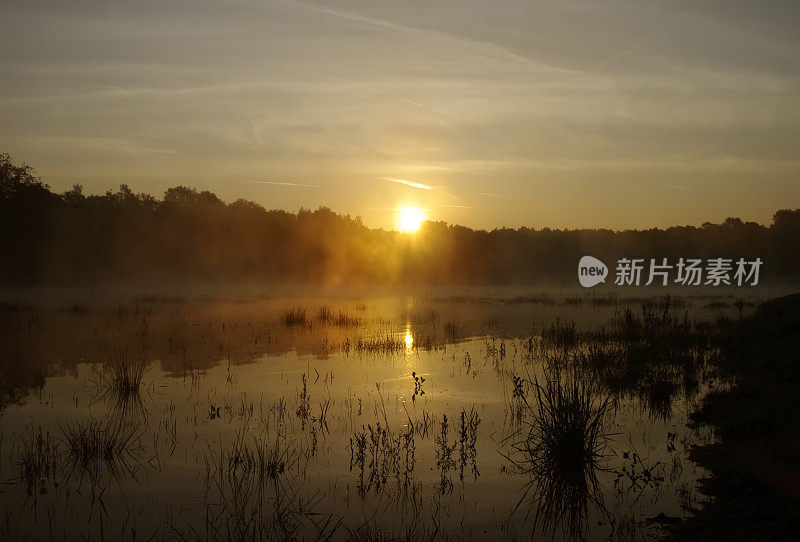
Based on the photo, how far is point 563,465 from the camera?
617cm

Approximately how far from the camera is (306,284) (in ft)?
168

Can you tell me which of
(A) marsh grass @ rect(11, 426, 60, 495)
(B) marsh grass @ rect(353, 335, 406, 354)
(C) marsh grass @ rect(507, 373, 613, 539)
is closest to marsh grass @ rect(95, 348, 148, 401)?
(A) marsh grass @ rect(11, 426, 60, 495)

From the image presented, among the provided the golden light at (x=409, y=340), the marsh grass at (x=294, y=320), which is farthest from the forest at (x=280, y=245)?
the golden light at (x=409, y=340)

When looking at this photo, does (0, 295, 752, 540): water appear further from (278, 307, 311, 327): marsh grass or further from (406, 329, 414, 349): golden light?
(278, 307, 311, 327): marsh grass

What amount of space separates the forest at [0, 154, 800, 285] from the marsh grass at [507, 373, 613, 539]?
3909cm

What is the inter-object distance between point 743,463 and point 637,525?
5.87 feet

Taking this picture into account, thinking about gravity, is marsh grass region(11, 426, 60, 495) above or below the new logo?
below

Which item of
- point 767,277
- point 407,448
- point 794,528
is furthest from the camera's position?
point 767,277

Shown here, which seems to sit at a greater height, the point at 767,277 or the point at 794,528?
the point at 767,277

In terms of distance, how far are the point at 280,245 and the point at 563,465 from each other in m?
51.3

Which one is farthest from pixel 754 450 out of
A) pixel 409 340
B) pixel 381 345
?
pixel 409 340

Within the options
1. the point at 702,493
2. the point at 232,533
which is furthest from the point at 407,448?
the point at 702,493

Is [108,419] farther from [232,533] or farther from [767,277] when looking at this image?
[767,277]

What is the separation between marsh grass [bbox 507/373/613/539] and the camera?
5.45 metres
